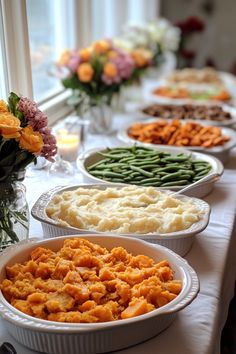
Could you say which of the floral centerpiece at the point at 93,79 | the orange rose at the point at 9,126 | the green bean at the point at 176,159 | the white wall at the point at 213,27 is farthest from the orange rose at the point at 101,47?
the white wall at the point at 213,27

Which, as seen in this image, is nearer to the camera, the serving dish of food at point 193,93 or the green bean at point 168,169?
the green bean at point 168,169

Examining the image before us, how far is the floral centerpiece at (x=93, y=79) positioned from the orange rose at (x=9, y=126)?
3.64 feet

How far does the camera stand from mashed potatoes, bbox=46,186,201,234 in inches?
41.8

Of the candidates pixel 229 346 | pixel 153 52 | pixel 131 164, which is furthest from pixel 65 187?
pixel 153 52

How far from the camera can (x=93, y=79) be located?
2.10m

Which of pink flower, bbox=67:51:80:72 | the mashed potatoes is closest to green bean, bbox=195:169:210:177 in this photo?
the mashed potatoes

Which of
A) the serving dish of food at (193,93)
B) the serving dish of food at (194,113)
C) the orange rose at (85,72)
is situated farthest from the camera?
the serving dish of food at (193,93)

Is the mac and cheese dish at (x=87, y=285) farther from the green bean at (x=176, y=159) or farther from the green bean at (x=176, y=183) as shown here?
the green bean at (x=176, y=159)

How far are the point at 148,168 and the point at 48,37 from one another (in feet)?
4.17

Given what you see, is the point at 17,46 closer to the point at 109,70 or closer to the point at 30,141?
the point at 109,70

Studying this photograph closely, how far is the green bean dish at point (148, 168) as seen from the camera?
4.53 feet

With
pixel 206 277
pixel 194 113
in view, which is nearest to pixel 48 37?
pixel 194 113

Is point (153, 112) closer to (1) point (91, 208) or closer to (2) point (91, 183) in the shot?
(2) point (91, 183)

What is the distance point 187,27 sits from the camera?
4.68m
